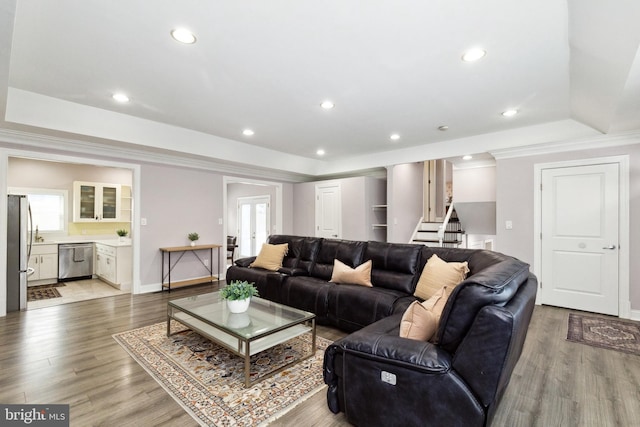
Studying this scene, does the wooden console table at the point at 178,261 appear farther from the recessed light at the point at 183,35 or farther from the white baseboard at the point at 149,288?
the recessed light at the point at 183,35

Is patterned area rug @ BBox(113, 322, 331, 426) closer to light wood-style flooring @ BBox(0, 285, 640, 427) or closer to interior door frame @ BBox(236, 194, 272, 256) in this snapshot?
light wood-style flooring @ BBox(0, 285, 640, 427)

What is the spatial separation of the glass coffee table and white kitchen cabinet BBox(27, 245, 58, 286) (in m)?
4.22

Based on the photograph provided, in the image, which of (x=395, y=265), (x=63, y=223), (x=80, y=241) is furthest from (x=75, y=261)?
(x=395, y=265)

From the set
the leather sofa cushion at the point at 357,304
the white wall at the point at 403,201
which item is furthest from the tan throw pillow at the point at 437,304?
the white wall at the point at 403,201

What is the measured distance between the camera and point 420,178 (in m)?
6.95

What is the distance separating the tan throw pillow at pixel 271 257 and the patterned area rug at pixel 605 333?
357 centimetres

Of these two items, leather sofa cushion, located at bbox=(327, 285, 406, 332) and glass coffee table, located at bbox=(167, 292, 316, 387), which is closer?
glass coffee table, located at bbox=(167, 292, 316, 387)

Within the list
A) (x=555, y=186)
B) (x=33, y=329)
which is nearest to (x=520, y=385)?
(x=555, y=186)

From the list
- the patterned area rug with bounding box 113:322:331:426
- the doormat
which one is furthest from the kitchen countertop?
the patterned area rug with bounding box 113:322:331:426

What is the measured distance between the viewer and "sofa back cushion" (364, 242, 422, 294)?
3.34 meters

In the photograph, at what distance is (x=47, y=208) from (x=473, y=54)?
763cm

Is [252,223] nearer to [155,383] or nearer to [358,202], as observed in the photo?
[358,202]

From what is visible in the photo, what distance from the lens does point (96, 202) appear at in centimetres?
643

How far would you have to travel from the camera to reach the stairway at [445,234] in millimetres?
5984
